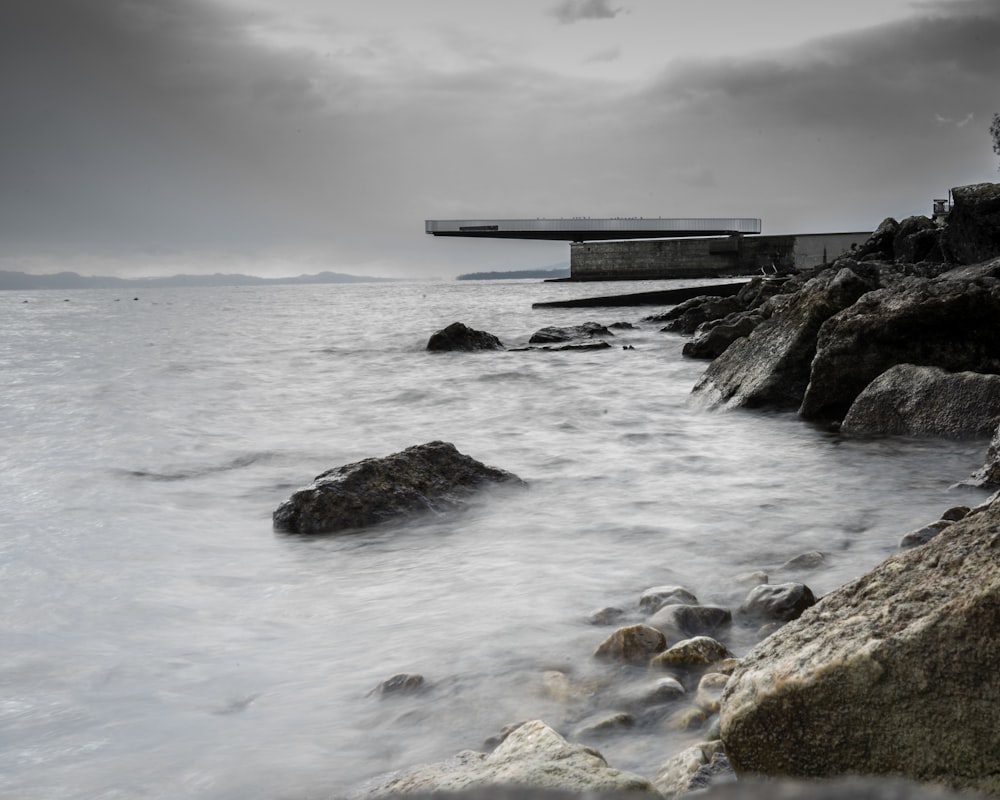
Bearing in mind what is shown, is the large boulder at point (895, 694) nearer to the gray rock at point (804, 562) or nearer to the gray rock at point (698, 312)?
the gray rock at point (804, 562)

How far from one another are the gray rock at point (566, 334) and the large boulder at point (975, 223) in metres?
5.00

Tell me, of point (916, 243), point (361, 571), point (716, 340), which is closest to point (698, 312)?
point (716, 340)

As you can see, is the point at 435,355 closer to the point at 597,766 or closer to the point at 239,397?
the point at 239,397

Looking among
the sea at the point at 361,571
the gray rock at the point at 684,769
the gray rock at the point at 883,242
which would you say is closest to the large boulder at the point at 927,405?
the sea at the point at 361,571

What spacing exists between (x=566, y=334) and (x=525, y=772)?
41.4ft

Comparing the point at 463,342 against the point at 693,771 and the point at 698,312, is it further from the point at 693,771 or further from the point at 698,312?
the point at 693,771

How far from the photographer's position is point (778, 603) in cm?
260

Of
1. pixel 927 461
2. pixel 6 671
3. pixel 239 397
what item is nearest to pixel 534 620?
pixel 6 671

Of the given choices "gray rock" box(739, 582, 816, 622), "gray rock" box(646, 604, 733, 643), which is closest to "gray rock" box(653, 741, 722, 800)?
"gray rock" box(646, 604, 733, 643)

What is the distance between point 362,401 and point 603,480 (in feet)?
14.8

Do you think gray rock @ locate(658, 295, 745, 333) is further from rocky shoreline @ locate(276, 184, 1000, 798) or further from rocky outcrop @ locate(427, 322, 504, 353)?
rocky shoreline @ locate(276, 184, 1000, 798)

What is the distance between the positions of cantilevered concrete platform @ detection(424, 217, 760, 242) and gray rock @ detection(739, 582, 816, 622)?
5969 centimetres

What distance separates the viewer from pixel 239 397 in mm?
9617

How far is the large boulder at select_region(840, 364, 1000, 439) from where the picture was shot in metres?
4.79
